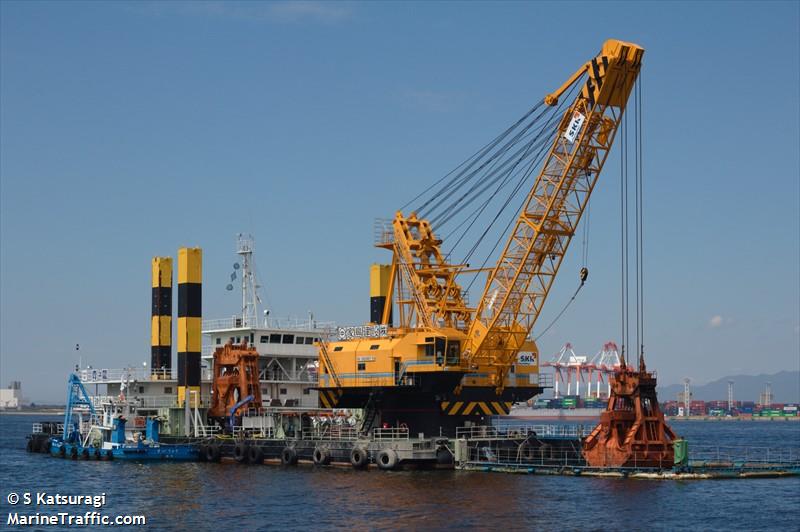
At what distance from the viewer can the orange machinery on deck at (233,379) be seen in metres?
65.2

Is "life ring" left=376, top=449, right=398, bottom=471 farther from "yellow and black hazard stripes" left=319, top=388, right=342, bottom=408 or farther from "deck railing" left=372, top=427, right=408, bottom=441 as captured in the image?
"yellow and black hazard stripes" left=319, top=388, right=342, bottom=408

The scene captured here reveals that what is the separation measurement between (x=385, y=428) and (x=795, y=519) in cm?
2370

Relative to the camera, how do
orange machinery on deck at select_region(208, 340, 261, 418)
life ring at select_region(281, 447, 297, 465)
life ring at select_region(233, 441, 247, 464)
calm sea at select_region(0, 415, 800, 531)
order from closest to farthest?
calm sea at select_region(0, 415, 800, 531), life ring at select_region(281, 447, 297, 465), life ring at select_region(233, 441, 247, 464), orange machinery on deck at select_region(208, 340, 261, 418)

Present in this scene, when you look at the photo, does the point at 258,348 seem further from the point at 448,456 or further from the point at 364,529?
the point at 364,529

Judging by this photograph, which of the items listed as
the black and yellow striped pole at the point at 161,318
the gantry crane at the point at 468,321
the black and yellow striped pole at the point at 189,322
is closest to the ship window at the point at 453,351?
the gantry crane at the point at 468,321

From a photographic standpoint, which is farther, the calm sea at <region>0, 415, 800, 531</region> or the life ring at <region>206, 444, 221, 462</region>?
the life ring at <region>206, 444, 221, 462</region>

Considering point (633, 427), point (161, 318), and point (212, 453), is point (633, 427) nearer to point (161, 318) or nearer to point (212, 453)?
point (212, 453)

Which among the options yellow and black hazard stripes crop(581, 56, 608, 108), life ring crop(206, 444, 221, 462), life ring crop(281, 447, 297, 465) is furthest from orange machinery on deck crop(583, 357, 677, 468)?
life ring crop(206, 444, 221, 462)

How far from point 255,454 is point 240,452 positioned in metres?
1.06

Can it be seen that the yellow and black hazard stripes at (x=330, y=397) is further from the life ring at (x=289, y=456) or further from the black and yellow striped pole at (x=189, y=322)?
the black and yellow striped pole at (x=189, y=322)

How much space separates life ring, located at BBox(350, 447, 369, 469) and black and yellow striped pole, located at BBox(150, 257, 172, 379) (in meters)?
22.6

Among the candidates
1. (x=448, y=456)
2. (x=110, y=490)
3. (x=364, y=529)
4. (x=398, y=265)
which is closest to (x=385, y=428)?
(x=448, y=456)

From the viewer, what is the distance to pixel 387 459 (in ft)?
175

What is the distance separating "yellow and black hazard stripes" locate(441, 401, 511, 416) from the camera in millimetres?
57281
